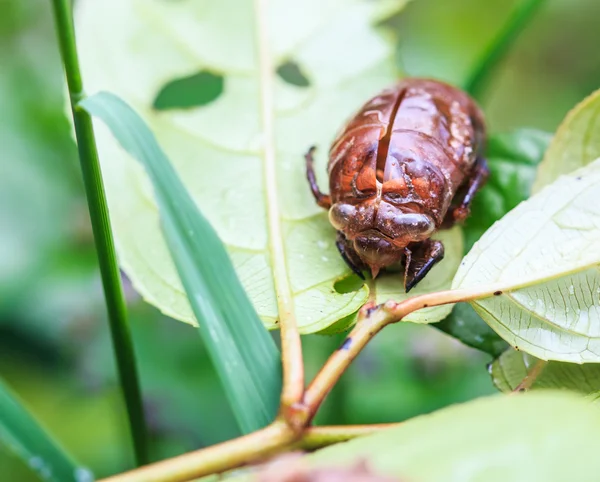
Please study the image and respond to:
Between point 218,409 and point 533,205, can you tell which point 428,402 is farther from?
point 533,205

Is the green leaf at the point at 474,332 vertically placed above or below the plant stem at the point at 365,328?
below

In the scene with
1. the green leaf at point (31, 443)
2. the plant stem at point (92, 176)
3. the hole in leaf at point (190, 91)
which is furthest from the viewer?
the hole in leaf at point (190, 91)

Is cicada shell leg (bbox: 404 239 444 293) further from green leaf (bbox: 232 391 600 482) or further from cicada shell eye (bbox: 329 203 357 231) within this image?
green leaf (bbox: 232 391 600 482)

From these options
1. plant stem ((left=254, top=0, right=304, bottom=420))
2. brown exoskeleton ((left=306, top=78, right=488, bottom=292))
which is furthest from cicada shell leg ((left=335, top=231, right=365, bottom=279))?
plant stem ((left=254, top=0, right=304, bottom=420))

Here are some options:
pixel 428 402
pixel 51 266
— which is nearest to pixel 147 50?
pixel 51 266

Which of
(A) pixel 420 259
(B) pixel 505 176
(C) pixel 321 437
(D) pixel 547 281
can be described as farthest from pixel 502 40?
(C) pixel 321 437

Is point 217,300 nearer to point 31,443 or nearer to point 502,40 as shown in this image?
point 31,443

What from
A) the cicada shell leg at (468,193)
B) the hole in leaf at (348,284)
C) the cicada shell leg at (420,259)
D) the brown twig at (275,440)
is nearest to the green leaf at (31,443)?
the brown twig at (275,440)

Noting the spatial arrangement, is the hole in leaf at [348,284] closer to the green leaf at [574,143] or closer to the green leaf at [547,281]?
the green leaf at [547,281]

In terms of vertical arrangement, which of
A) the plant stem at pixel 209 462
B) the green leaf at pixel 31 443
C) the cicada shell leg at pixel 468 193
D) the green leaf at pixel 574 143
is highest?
the green leaf at pixel 574 143
